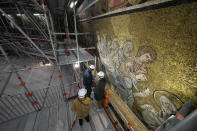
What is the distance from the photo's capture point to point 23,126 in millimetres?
2404

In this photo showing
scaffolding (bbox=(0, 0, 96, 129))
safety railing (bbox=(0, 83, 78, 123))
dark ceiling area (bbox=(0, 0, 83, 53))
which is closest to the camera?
scaffolding (bbox=(0, 0, 96, 129))

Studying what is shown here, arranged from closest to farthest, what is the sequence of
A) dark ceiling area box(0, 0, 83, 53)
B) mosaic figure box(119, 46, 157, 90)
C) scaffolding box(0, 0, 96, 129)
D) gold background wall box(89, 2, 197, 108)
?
gold background wall box(89, 2, 197, 108)
mosaic figure box(119, 46, 157, 90)
scaffolding box(0, 0, 96, 129)
dark ceiling area box(0, 0, 83, 53)

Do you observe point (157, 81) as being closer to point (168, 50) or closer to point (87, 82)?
point (168, 50)

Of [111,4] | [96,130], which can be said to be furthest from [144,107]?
[111,4]

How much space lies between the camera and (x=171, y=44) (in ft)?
3.39

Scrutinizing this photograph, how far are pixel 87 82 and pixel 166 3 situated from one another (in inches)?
120

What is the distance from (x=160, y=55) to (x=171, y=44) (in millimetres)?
194

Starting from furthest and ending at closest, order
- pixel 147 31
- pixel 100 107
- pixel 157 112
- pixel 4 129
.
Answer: pixel 100 107, pixel 4 129, pixel 157 112, pixel 147 31

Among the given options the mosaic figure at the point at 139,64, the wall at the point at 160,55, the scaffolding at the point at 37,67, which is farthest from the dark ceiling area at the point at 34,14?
the mosaic figure at the point at 139,64

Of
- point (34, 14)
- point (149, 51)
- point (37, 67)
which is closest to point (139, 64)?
point (149, 51)

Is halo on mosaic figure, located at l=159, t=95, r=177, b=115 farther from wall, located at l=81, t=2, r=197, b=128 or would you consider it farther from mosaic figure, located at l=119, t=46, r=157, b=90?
Answer: mosaic figure, located at l=119, t=46, r=157, b=90

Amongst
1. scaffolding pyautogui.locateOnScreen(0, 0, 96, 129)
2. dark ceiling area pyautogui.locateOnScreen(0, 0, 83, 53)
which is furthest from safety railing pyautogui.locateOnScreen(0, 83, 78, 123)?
dark ceiling area pyautogui.locateOnScreen(0, 0, 83, 53)

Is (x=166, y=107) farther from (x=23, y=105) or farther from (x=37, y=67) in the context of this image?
(x=23, y=105)

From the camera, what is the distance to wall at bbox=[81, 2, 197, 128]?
0.90 meters
